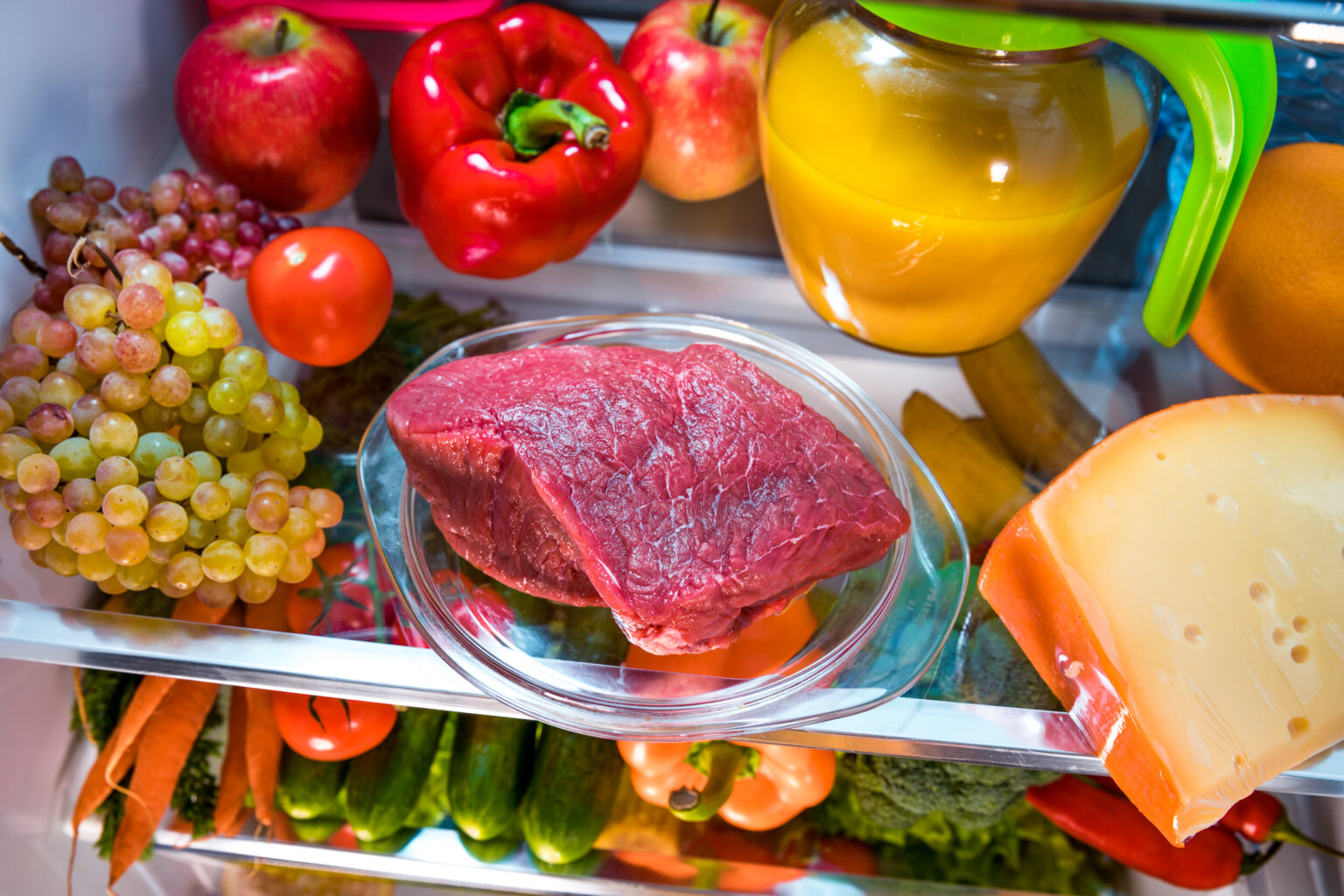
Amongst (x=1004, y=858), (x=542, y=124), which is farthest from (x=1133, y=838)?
(x=542, y=124)

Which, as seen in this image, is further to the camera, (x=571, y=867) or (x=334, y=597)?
(x=571, y=867)

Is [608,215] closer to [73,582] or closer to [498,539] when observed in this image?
[498,539]

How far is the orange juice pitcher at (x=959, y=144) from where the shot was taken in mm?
641

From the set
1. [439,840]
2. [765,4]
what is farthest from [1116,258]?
[439,840]

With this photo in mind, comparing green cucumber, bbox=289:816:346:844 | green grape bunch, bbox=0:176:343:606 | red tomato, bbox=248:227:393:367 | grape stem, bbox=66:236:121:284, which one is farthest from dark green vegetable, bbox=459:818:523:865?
grape stem, bbox=66:236:121:284

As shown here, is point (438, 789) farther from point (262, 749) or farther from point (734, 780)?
point (734, 780)

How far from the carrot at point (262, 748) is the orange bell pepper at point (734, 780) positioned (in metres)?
0.32

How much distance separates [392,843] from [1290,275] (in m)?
0.93

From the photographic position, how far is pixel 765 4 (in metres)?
0.95

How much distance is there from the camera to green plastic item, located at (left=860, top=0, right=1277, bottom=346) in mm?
609

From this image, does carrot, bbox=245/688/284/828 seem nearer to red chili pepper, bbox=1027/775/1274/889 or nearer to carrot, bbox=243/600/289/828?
carrot, bbox=243/600/289/828

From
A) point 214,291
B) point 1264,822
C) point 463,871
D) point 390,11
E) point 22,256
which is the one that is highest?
point 390,11

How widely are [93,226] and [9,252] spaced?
0.26 feet

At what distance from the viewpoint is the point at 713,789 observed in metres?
0.84
